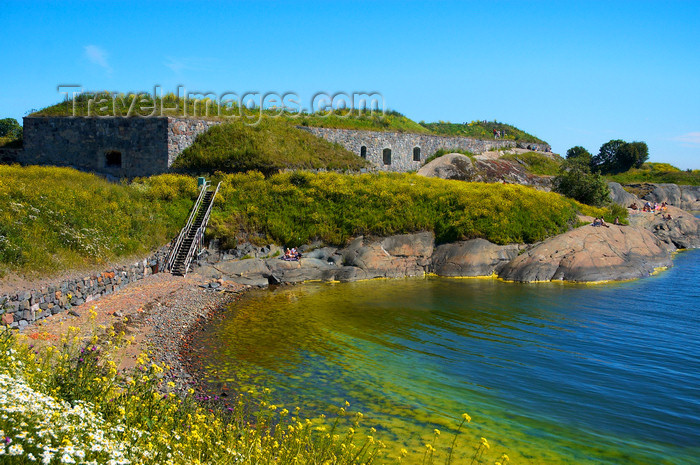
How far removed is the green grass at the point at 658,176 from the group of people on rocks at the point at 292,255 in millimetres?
60026

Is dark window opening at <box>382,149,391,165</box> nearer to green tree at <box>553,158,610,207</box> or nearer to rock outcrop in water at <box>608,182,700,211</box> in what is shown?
green tree at <box>553,158,610,207</box>

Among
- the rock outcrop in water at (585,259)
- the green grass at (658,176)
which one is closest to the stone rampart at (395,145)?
the rock outcrop in water at (585,259)

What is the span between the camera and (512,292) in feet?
80.2

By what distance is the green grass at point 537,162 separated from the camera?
49.8m

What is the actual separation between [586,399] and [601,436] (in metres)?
1.81

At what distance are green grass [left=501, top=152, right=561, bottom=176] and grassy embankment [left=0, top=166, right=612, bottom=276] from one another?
529 inches

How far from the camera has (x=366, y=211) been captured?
3047cm

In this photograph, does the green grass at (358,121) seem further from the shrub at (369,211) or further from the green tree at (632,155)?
the green tree at (632,155)

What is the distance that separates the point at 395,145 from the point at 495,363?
31.5m

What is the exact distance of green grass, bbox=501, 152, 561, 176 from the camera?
1959 inches

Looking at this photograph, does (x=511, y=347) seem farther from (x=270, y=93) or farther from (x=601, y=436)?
(x=270, y=93)

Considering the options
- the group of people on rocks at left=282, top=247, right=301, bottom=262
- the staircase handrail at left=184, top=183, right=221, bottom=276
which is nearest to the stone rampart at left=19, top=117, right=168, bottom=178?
the staircase handrail at left=184, top=183, right=221, bottom=276

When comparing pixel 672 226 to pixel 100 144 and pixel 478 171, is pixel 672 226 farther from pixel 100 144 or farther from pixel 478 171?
pixel 100 144

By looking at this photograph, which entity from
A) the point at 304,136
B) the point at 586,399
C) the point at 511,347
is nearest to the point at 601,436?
the point at 586,399
